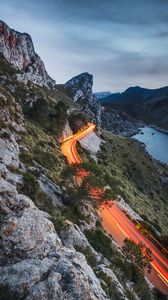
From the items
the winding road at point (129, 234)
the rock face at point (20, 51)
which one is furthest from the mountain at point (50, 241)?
the rock face at point (20, 51)

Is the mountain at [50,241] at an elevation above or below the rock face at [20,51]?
below

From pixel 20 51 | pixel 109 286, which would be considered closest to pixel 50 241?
pixel 109 286

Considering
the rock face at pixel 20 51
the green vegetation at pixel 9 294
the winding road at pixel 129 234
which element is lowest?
the winding road at pixel 129 234

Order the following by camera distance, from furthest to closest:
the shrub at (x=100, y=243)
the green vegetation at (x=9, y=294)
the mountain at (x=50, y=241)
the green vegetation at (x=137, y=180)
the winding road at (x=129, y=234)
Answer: the green vegetation at (x=137, y=180), the winding road at (x=129, y=234), the shrub at (x=100, y=243), the mountain at (x=50, y=241), the green vegetation at (x=9, y=294)

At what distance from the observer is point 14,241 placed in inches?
491

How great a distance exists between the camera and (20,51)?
141m

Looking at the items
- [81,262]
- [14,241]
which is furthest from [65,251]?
[14,241]

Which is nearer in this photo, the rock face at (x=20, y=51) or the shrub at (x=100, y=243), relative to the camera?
the shrub at (x=100, y=243)

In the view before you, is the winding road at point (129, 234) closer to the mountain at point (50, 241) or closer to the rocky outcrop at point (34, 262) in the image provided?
the mountain at point (50, 241)

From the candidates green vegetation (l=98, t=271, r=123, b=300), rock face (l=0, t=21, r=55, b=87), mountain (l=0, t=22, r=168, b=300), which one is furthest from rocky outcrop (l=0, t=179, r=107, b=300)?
rock face (l=0, t=21, r=55, b=87)

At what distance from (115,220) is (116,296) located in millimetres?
24402

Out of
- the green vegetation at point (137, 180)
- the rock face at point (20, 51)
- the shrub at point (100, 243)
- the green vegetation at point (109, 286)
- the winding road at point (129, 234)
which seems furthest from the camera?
the rock face at point (20, 51)

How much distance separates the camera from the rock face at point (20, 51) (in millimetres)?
128262

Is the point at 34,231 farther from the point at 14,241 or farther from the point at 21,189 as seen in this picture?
the point at 21,189
